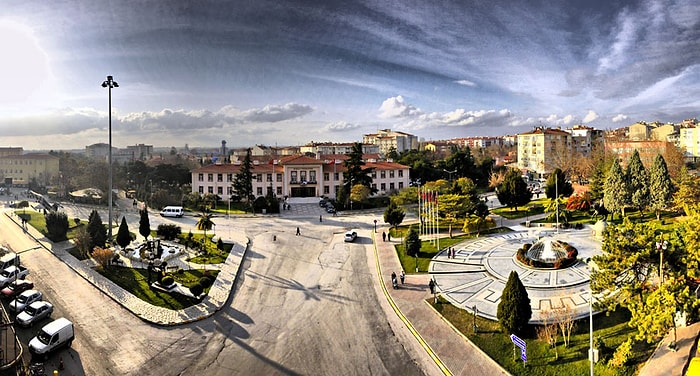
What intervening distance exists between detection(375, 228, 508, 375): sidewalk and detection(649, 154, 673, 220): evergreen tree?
19.8 metres

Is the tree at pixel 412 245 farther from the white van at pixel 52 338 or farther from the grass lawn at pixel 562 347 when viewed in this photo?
the white van at pixel 52 338

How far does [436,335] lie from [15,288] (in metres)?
18.9

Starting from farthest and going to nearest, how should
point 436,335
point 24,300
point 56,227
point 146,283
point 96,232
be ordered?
point 56,227 < point 96,232 < point 146,283 < point 24,300 < point 436,335

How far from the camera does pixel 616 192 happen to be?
104 feet

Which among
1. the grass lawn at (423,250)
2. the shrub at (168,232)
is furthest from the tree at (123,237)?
the grass lawn at (423,250)

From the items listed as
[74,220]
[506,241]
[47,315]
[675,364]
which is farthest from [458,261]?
[74,220]

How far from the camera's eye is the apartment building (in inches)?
1912

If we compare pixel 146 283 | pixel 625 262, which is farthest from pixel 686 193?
pixel 146 283

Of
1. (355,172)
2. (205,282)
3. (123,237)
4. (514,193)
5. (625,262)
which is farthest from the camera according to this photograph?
(355,172)

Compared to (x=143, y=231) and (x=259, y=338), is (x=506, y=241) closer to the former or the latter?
(x=259, y=338)

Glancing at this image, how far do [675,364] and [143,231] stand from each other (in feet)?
92.3

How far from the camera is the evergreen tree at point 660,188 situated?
3020 cm

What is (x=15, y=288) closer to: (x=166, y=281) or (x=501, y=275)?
(x=166, y=281)

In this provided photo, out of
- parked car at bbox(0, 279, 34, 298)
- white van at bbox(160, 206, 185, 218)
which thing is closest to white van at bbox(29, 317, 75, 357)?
A: parked car at bbox(0, 279, 34, 298)
